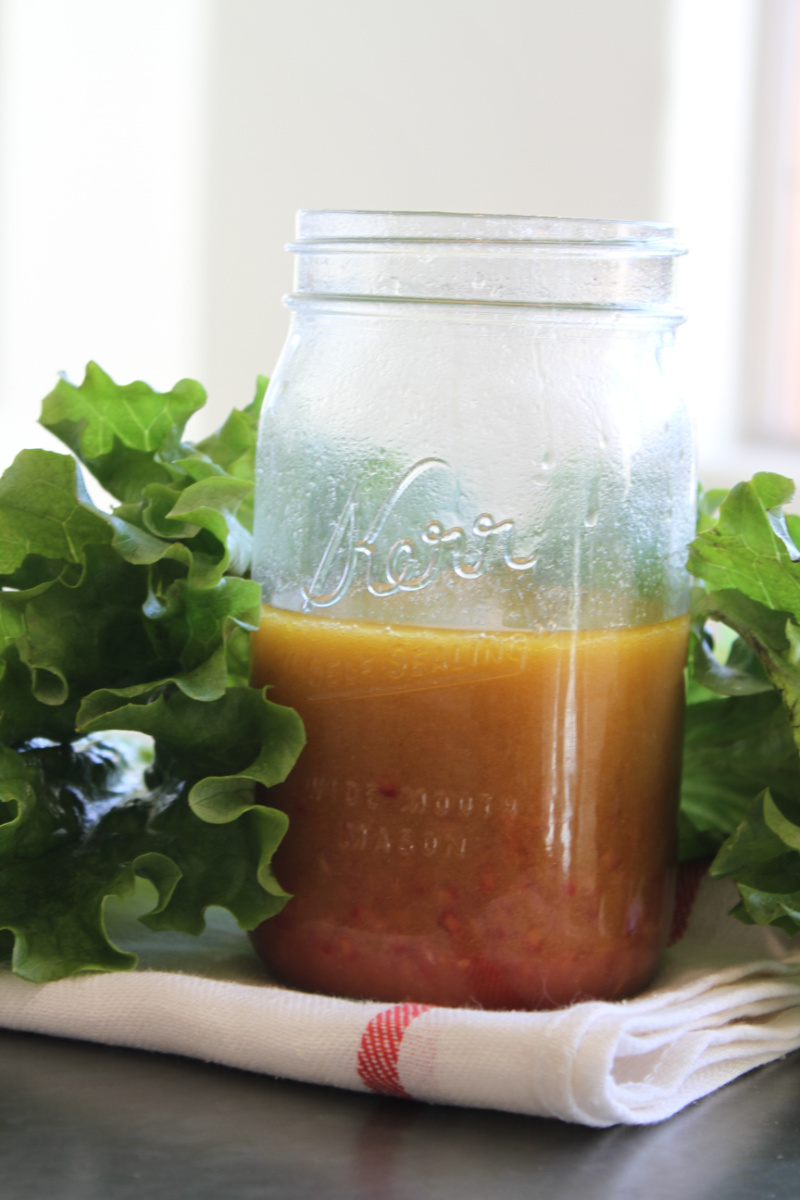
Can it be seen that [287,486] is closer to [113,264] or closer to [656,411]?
[656,411]

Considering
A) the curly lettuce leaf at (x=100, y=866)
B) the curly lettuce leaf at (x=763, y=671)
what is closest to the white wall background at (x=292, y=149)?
the curly lettuce leaf at (x=763, y=671)

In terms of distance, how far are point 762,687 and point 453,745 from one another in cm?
15

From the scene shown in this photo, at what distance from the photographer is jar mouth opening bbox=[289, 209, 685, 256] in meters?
0.55

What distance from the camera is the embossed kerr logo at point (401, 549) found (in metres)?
0.55

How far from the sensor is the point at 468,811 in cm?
55

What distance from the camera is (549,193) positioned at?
7.58ft

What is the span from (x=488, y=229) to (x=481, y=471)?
0.10 m

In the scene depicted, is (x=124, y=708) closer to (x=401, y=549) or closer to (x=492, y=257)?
(x=401, y=549)

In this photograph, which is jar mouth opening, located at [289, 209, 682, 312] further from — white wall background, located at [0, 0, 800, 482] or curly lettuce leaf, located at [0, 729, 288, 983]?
white wall background, located at [0, 0, 800, 482]

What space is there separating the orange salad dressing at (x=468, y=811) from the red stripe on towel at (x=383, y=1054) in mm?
48

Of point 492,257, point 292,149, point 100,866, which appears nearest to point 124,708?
point 100,866

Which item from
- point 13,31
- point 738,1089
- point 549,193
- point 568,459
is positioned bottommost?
point 738,1089

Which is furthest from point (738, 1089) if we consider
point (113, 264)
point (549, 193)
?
point (113, 264)

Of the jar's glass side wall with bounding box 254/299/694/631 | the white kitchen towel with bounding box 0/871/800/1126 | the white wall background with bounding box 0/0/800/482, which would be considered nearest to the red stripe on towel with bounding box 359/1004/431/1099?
the white kitchen towel with bounding box 0/871/800/1126
